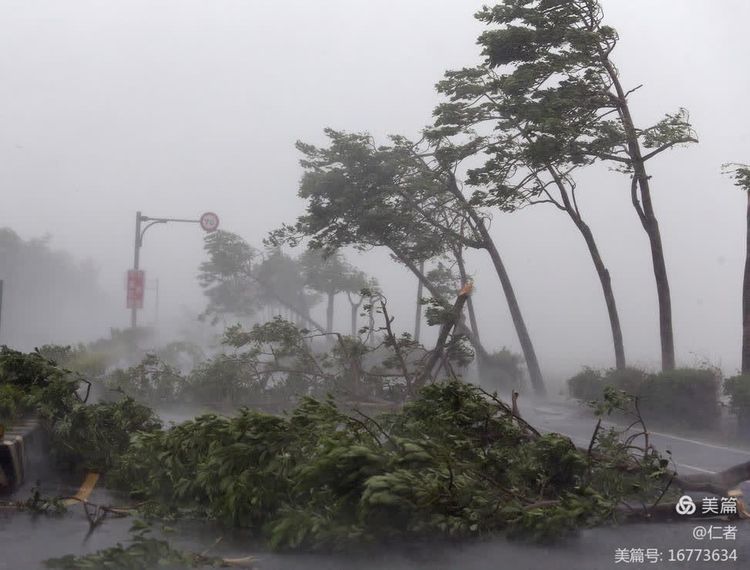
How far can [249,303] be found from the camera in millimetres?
20094

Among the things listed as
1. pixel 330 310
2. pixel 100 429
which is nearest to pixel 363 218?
pixel 330 310

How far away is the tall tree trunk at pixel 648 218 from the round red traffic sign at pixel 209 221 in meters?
8.61

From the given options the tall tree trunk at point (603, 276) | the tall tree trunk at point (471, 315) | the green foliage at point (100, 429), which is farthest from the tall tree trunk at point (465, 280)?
the green foliage at point (100, 429)

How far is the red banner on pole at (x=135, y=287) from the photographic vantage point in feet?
71.7

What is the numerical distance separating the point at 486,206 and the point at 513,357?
10.2 ft

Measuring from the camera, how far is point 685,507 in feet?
18.8

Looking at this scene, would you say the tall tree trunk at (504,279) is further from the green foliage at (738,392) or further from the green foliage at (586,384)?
the green foliage at (738,392)

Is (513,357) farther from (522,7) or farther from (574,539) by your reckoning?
(574,539)

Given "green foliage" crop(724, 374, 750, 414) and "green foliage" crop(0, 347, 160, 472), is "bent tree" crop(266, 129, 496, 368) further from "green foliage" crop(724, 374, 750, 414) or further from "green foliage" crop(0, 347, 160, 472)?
"green foliage" crop(0, 347, 160, 472)

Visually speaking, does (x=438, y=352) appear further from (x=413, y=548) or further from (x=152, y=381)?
(x=413, y=548)

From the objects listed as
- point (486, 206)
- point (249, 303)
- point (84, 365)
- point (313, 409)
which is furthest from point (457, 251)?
point (313, 409)

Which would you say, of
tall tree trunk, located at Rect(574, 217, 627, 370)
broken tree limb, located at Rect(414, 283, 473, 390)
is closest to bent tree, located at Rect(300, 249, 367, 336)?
tall tree trunk, located at Rect(574, 217, 627, 370)

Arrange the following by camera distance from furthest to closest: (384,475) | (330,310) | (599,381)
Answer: (330,310), (599,381), (384,475)

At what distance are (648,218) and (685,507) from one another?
11.9 m
